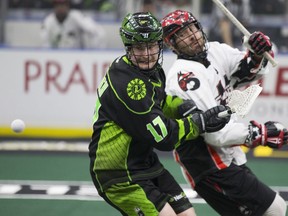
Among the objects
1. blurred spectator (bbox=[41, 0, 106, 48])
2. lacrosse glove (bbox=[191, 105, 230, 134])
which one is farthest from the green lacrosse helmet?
blurred spectator (bbox=[41, 0, 106, 48])

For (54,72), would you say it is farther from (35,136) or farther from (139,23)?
(139,23)

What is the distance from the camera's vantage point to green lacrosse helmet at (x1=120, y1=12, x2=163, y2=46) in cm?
385

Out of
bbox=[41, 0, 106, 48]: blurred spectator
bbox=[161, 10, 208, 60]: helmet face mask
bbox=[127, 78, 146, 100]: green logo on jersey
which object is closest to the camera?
bbox=[127, 78, 146, 100]: green logo on jersey

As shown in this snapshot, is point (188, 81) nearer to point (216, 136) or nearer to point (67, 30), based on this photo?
point (216, 136)

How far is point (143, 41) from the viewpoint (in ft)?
12.6

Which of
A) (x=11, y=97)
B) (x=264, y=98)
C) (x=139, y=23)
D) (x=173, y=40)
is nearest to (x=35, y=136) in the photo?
(x=11, y=97)

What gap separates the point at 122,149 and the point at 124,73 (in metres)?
0.39

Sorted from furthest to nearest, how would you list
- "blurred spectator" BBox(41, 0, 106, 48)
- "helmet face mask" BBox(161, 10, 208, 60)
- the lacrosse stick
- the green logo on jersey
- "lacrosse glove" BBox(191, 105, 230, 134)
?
"blurred spectator" BBox(41, 0, 106, 48), "helmet face mask" BBox(161, 10, 208, 60), the lacrosse stick, "lacrosse glove" BBox(191, 105, 230, 134), the green logo on jersey

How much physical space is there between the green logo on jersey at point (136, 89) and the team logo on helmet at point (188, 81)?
56 centimetres

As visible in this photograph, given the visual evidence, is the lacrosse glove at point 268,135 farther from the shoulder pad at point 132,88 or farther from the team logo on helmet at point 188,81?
the shoulder pad at point 132,88

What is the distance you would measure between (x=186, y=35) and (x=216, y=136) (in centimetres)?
62

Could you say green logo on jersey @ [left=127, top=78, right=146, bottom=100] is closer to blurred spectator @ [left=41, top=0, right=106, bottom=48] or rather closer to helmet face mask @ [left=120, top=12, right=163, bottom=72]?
Result: helmet face mask @ [left=120, top=12, right=163, bottom=72]

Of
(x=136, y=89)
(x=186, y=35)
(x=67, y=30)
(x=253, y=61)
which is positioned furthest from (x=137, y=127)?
(x=67, y=30)

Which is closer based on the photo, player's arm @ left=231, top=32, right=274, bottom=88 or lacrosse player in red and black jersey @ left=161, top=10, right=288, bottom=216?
lacrosse player in red and black jersey @ left=161, top=10, right=288, bottom=216
